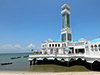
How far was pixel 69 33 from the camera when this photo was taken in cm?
3491

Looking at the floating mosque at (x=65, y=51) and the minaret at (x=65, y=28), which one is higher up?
the minaret at (x=65, y=28)

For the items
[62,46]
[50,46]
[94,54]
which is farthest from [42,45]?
[94,54]

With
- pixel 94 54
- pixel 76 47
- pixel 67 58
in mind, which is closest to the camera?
pixel 94 54

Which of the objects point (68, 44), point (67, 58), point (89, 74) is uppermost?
point (68, 44)

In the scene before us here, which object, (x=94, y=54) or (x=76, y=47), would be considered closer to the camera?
(x=94, y=54)

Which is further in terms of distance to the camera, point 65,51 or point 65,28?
point 65,28

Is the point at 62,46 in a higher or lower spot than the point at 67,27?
lower

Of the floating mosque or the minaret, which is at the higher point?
the minaret

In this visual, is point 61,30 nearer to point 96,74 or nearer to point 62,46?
point 62,46

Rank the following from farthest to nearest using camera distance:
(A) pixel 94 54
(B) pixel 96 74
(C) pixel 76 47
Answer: (C) pixel 76 47 < (A) pixel 94 54 < (B) pixel 96 74

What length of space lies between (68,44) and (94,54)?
46.1ft

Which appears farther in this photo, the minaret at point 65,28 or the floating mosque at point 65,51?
the minaret at point 65,28

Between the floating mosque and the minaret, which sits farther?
the minaret

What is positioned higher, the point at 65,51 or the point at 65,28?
the point at 65,28
